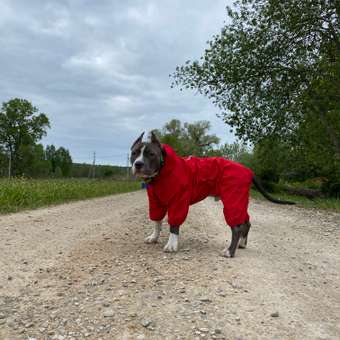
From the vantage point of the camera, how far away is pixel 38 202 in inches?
468

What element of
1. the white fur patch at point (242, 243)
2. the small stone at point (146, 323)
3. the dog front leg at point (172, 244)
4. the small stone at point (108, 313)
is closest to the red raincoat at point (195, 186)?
the dog front leg at point (172, 244)

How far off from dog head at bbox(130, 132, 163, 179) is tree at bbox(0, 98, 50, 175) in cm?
6381

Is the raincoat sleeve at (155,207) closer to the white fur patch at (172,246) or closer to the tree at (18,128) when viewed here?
the white fur patch at (172,246)

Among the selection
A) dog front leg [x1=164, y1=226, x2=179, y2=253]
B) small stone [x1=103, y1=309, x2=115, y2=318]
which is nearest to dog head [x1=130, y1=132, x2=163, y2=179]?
dog front leg [x1=164, y1=226, x2=179, y2=253]

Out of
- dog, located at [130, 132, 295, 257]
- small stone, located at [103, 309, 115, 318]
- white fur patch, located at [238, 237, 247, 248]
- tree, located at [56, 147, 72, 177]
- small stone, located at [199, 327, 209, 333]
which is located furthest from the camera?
tree, located at [56, 147, 72, 177]

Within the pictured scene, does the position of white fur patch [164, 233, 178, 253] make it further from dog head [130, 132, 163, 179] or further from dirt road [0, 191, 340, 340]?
dog head [130, 132, 163, 179]

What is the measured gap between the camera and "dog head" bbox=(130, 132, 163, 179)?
15.1ft

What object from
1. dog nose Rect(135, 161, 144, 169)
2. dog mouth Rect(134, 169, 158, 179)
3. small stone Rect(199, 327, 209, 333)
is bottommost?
small stone Rect(199, 327, 209, 333)

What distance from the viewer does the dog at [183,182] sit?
471 centimetres

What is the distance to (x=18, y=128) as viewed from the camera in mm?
64875

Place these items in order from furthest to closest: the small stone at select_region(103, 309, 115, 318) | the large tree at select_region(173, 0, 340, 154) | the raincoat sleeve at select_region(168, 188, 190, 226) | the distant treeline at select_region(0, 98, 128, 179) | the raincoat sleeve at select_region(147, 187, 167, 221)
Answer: the distant treeline at select_region(0, 98, 128, 179) < the large tree at select_region(173, 0, 340, 154) < the raincoat sleeve at select_region(147, 187, 167, 221) < the raincoat sleeve at select_region(168, 188, 190, 226) < the small stone at select_region(103, 309, 115, 318)

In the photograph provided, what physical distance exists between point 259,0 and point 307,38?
9.30 ft

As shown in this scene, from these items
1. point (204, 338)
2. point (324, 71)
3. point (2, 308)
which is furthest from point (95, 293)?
point (324, 71)

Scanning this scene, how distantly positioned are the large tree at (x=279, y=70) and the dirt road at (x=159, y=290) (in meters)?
11.9
